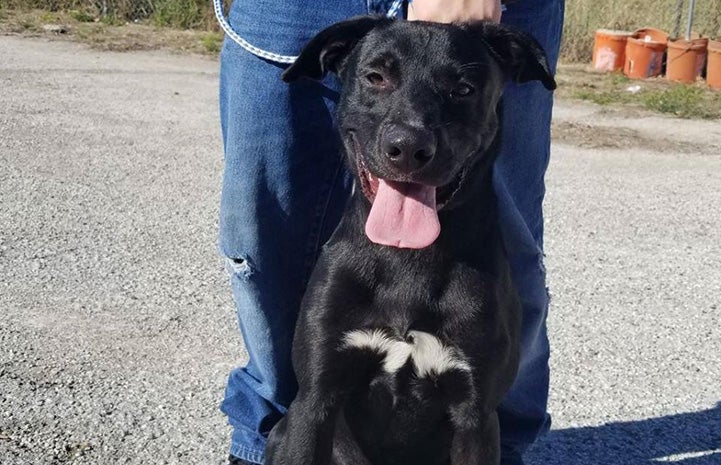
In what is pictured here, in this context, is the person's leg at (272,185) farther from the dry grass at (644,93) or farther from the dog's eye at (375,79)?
the dry grass at (644,93)

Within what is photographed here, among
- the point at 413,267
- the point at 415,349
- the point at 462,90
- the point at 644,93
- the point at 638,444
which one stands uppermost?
the point at 462,90

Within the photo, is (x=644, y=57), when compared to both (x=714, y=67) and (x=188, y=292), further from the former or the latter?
(x=188, y=292)

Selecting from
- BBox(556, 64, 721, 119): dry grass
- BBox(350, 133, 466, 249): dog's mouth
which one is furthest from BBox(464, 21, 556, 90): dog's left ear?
BBox(556, 64, 721, 119): dry grass

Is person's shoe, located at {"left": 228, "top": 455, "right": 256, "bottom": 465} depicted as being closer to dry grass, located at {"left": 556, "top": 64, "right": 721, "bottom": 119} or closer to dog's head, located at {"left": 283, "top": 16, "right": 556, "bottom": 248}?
dog's head, located at {"left": 283, "top": 16, "right": 556, "bottom": 248}

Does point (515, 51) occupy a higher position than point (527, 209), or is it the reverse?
point (515, 51)

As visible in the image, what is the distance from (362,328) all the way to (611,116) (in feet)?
26.4

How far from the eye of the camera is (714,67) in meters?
11.8

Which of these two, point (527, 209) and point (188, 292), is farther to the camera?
point (188, 292)

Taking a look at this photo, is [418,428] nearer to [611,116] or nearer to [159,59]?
[611,116]

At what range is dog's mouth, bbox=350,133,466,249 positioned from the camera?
272cm

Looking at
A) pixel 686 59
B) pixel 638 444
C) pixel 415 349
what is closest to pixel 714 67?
pixel 686 59

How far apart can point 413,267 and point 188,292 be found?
7.97ft

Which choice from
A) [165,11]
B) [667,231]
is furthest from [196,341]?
[165,11]

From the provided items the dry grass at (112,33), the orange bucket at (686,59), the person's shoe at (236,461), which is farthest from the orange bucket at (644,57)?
the person's shoe at (236,461)
